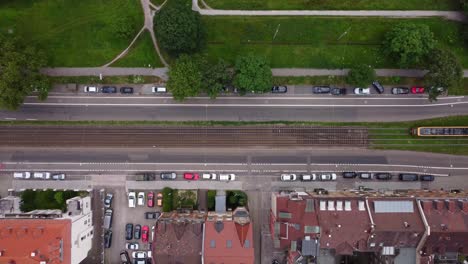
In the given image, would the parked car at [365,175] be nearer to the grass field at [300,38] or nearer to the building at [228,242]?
the grass field at [300,38]

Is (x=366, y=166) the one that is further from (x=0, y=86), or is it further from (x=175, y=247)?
(x=0, y=86)

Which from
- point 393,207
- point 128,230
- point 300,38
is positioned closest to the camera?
point 393,207

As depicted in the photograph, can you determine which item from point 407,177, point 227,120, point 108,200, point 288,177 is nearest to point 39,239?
point 108,200

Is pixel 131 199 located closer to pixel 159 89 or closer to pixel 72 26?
pixel 159 89

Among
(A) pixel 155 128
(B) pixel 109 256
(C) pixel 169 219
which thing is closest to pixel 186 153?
(A) pixel 155 128

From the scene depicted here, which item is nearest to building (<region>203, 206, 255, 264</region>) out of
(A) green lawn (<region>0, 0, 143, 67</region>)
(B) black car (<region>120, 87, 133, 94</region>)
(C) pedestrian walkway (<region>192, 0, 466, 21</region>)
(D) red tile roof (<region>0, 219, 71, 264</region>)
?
(D) red tile roof (<region>0, 219, 71, 264</region>)

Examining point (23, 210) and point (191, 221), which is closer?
point (191, 221)
